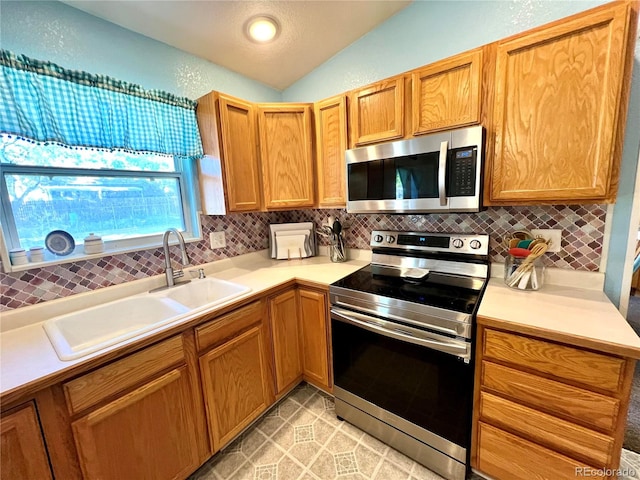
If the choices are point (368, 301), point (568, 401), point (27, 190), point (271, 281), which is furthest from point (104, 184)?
point (568, 401)

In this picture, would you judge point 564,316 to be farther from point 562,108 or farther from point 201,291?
Answer: point 201,291

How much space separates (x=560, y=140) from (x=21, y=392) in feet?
7.30

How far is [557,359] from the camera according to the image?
1.02 m

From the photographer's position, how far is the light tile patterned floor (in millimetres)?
1375

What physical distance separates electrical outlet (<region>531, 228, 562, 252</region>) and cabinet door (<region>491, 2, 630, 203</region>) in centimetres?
32

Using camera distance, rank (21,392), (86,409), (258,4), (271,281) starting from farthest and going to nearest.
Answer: (271,281) → (258,4) → (86,409) → (21,392)

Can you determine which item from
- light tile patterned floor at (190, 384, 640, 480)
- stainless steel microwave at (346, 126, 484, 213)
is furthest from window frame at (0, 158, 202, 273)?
light tile patterned floor at (190, 384, 640, 480)

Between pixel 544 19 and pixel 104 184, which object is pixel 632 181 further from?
pixel 104 184

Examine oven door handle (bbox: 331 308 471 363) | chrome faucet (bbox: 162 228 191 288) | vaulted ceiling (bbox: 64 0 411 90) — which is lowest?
oven door handle (bbox: 331 308 471 363)

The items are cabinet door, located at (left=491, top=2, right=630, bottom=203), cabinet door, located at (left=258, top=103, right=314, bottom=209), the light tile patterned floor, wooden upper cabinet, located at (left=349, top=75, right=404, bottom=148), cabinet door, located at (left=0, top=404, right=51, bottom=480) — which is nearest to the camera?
cabinet door, located at (left=0, top=404, right=51, bottom=480)

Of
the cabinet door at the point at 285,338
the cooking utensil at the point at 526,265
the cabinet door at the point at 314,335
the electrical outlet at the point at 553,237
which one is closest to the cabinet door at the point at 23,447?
the cabinet door at the point at 285,338

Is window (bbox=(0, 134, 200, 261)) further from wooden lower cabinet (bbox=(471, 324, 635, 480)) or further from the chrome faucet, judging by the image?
wooden lower cabinet (bbox=(471, 324, 635, 480))

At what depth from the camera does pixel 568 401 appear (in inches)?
40.0

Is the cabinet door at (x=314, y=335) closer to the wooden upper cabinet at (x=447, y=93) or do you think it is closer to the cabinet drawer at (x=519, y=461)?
the cabinet drawer at (x=519, y=461)
